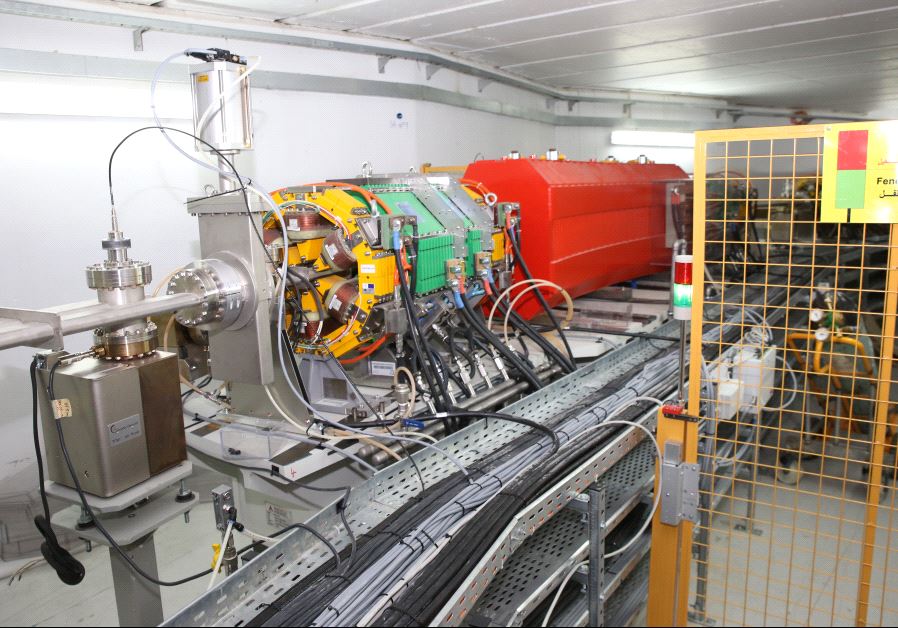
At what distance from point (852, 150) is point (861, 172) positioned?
7 cm

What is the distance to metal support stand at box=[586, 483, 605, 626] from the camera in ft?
7.04

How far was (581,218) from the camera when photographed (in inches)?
165

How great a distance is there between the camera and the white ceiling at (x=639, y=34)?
3.65 meters

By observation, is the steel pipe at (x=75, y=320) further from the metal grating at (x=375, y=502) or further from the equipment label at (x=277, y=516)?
the equipment label at (x=277, y=516)

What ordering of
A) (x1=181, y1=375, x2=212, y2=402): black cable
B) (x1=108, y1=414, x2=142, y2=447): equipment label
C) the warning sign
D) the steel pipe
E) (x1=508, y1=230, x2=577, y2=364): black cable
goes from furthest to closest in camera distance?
1. (x1=508, y1=230, x2=577, y2=364): black cable
2. (x1=181, y1=375, x2=212, y2=402): black cable
3. the warning sign
4. (x1=108, y1=414, x2=142, y2=447): equipment label
5. the steel pipe

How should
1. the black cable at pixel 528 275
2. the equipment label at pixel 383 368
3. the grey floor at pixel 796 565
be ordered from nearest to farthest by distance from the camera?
the grey floor at pixel 796 565 → the equipment label at pixel 383 368 → the black cable at pixel 528 275

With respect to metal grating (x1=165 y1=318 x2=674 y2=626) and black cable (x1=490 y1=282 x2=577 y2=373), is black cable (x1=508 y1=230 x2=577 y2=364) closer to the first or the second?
black cable (x1=490 y1=282 x2=577 y2=373)

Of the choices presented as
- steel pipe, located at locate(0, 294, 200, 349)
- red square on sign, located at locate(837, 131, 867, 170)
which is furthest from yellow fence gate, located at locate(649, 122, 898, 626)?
steel pipe, located at locate(0, 294, 200, 349)

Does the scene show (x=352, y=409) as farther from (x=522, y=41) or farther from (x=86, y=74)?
(x=522, y=41)

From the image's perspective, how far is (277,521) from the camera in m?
2.78

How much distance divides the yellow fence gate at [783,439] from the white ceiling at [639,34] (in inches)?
48.6

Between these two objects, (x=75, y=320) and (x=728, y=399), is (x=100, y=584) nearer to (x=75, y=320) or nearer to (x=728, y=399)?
(x=75, y=320)

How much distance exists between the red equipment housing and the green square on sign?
203 centimetres

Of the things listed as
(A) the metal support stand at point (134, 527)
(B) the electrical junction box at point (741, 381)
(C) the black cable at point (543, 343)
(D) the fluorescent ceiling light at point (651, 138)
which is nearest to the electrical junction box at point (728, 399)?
(B) the electrical junction box at point (741, 381)
